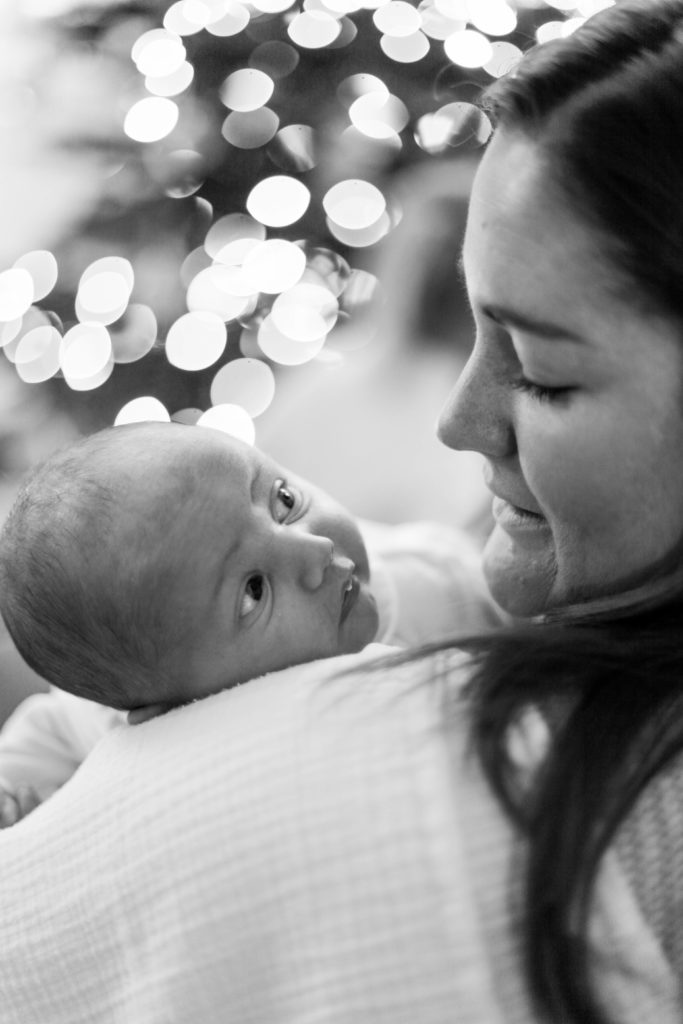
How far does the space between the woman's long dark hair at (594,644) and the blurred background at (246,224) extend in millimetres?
869

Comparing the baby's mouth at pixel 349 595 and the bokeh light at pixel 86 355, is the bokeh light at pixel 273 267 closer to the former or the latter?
the bokeh light at pixel 86 355

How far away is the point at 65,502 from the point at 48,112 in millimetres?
1032

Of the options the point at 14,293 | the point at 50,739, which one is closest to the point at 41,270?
the point at 14,293

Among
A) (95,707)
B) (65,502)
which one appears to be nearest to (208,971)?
(65,502)

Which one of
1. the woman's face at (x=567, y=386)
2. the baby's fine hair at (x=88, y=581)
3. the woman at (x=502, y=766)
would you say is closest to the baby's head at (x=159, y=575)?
the baby's fine hair at (x=88, y=581)

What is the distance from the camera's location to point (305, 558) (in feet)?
3.46

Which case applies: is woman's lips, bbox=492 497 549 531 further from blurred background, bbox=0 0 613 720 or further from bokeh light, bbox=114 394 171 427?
bokeh light, bbox=114 394 171 427

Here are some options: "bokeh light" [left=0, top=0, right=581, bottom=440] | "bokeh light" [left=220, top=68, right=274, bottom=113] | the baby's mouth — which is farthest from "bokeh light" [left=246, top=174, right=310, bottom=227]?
the baby's mouth

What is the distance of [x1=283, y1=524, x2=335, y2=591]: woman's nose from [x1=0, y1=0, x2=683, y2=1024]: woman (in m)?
0.23

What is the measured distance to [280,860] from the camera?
Answer: 0.71 m

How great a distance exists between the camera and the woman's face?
2.54ft

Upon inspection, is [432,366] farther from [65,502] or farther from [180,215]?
[65,502]

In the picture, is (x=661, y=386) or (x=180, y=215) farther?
(x=180, y=215)

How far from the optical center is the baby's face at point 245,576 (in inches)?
39.4
